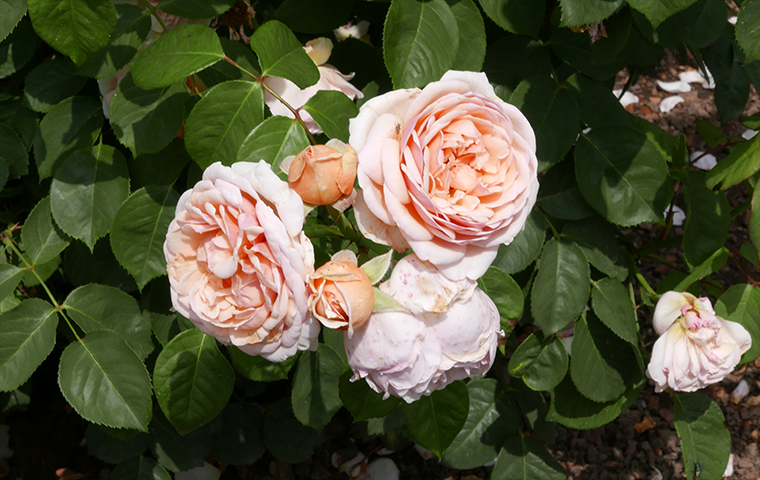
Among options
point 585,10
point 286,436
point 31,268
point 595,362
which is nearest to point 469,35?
point 585,10

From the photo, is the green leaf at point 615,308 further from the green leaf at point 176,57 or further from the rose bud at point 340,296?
the green leaf at point 176,57

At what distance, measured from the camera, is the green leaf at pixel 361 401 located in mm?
1044

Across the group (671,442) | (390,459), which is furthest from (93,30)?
(671,442)

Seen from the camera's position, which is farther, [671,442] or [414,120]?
[671,442]

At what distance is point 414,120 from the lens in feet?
2.36

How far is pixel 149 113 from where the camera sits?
1080 millimetres

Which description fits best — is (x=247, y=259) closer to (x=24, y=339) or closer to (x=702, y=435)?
(x=24, y=339)

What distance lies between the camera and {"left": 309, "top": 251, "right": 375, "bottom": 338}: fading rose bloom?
2.18ft

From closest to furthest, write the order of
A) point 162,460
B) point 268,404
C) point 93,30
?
point 93,30 < point 162,460 < point 268,404

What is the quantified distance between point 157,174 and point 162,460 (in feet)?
3.17

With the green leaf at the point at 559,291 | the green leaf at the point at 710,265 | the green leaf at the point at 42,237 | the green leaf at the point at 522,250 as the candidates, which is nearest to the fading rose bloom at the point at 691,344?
the green leaf at the point at 710,265

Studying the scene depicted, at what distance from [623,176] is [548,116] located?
21cm

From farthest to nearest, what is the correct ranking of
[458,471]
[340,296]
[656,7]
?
[458,471] < [656,7] < [340,296]

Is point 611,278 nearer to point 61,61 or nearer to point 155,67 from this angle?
point 155,67
